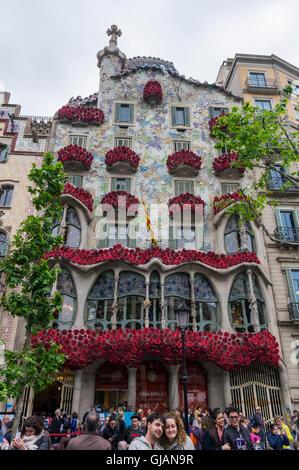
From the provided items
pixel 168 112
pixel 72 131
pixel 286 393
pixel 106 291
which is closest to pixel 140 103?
pixel 168 112

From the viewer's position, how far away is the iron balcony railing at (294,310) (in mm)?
18438

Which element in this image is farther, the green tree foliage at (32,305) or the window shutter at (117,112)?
the window shutter at (117,112)

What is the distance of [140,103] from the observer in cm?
2541

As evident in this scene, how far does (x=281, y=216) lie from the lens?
21.7 meters

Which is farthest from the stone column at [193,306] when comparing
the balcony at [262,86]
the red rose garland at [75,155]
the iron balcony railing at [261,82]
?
the iron balcony railing at [261,82]

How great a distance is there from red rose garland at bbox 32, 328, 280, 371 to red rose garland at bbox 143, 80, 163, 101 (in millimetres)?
16814

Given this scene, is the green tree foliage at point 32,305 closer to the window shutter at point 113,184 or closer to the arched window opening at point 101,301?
the arched window opening at point 101,301

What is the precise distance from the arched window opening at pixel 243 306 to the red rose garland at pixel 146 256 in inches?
42.2

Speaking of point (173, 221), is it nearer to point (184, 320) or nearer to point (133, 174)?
point (133, 174)

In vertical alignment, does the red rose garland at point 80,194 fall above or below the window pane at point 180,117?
below

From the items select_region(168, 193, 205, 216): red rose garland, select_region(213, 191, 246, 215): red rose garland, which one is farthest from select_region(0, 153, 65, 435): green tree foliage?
select_region(213, 191, 246, 215): red rose garland

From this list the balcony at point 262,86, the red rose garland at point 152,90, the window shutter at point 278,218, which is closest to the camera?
the window shutter at point 278,218
